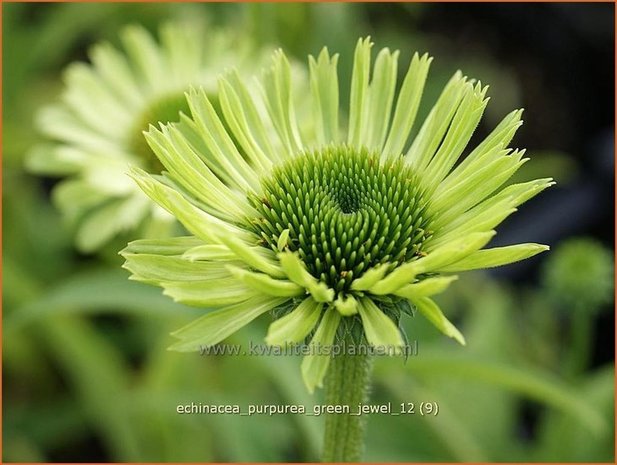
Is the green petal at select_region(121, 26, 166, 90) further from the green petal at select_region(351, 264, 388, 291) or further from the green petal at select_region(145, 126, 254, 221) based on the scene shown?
the green petal at select_region(351, 264, 388, 291)

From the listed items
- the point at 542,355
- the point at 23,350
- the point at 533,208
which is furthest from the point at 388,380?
Result: the point at 533,208

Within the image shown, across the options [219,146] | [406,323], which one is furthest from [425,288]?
[406,323]

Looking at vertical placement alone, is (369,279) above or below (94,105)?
below

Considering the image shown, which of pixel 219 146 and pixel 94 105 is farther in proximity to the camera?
pixel 94 105

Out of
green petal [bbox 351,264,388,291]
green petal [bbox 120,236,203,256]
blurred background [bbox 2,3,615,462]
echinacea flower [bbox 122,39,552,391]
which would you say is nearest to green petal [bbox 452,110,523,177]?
echinacea flower [bbox 122,39,552,391]

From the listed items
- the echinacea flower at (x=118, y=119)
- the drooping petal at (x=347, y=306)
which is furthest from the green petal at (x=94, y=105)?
the drooping petal at (x=347, y=306)

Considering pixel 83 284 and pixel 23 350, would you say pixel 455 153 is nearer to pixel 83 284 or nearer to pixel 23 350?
pixel 83 284

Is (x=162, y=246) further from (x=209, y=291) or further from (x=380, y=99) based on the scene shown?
(x=380, y=99)
